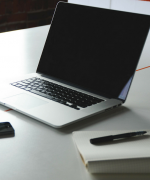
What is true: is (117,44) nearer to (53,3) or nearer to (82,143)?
(82,143)

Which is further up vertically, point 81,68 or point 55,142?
point 81,68

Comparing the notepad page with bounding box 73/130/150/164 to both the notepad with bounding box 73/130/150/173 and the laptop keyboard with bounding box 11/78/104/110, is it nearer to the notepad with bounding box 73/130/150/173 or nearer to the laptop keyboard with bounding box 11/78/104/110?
the notepad with bounding box 73/130/150/173

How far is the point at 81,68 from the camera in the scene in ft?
3.43

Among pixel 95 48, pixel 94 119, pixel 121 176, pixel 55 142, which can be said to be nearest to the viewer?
pixel 121 176

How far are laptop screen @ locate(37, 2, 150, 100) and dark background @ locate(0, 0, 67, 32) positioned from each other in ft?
8.18

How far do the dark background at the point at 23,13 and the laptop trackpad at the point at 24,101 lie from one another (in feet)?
8.89

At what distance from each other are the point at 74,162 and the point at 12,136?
0.18 m

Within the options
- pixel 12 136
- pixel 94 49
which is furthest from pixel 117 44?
pixel 12 136

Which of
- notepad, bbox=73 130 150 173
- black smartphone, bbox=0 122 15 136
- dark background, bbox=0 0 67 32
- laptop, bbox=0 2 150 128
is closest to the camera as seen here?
notepad, bbox=73 130 150 173

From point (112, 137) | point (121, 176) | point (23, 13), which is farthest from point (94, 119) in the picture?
point (23, 13)

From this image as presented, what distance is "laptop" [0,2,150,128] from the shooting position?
0.87 meters

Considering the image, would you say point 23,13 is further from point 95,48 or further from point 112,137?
point 112,137

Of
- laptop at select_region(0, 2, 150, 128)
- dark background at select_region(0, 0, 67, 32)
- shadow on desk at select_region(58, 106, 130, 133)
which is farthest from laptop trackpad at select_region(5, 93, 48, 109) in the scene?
dark background at select_region(0, 0, 67, 32)

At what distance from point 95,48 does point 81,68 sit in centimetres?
8
